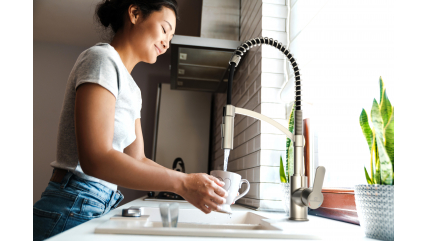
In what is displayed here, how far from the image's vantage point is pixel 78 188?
0.85m

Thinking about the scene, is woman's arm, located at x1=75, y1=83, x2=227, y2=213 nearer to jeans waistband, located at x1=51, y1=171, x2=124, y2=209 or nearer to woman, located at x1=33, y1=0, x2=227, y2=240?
woman, located at x1=33, y1=0, x2=227, y2=240

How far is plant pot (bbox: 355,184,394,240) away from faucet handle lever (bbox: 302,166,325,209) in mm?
96

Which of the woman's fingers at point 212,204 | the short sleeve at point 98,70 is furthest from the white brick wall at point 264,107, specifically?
the short sleeve at point 98,70

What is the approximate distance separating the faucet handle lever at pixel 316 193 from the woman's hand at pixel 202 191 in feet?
0.82

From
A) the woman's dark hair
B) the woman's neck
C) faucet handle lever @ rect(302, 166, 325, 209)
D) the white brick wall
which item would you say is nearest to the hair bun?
the woman's dark hair

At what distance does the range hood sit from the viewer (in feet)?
6.15

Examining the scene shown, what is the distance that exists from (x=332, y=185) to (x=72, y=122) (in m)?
0.95

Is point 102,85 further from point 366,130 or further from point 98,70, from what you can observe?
point 366,130

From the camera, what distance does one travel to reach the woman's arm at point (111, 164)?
68cm

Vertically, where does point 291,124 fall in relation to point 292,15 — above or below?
below

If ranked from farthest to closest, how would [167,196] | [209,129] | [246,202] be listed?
[209,129] < [167,196] < [246,202]
